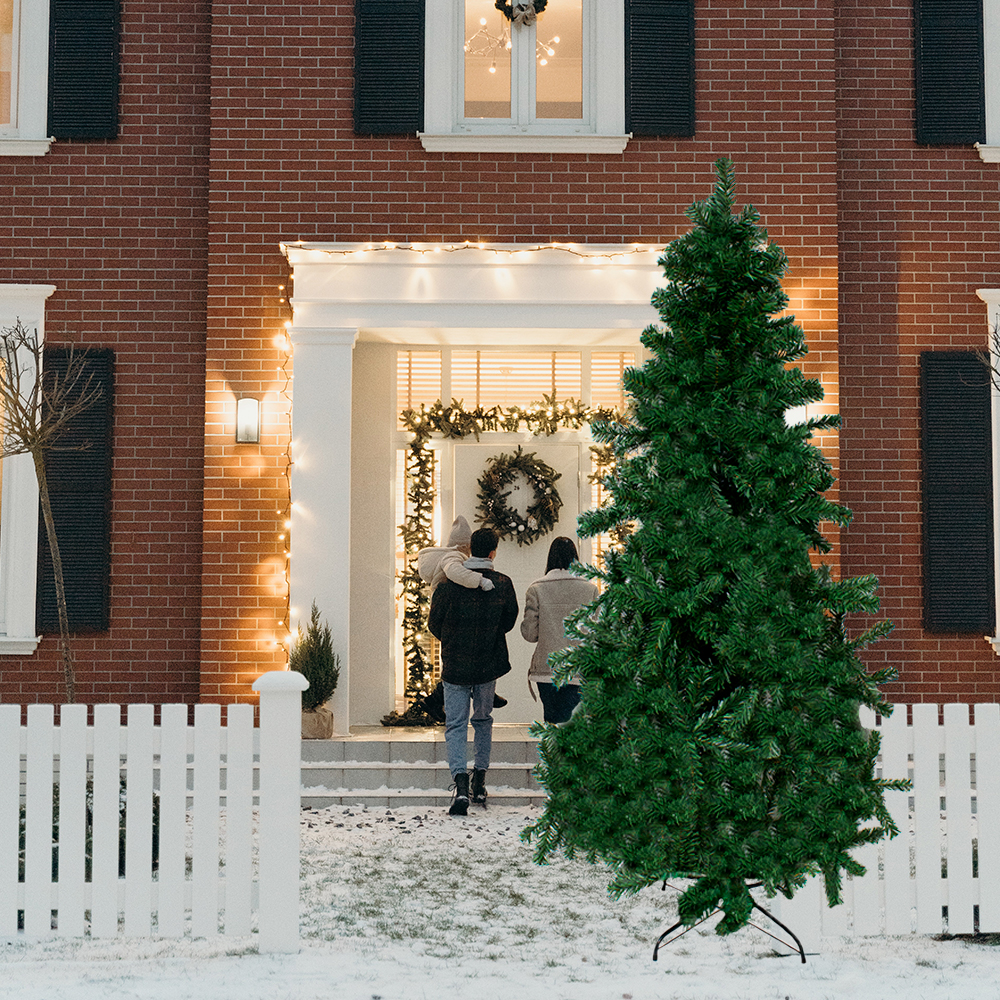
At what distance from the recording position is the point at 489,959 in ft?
13.6

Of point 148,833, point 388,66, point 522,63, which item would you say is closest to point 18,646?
point 148,833

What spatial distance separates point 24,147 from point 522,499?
14.8ft

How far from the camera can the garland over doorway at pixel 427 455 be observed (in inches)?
330

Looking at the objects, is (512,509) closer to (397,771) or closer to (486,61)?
(397,771)

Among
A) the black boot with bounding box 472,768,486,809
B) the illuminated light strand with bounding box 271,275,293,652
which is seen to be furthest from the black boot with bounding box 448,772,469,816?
the illuminated light strand with bounding box 271,275,293,652

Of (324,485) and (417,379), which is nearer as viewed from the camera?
(324,485)

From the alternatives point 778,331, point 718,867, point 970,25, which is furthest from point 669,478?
point 970,25

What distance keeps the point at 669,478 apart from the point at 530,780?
382 centimetres

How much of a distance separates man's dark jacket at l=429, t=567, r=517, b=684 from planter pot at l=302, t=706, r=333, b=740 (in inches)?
45.3

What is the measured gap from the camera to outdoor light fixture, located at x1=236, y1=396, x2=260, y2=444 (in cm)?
780

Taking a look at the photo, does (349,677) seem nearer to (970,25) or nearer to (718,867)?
(718,867)

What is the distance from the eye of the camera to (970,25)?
27.2ft

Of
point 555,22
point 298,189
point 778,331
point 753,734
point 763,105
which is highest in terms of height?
point 555,22

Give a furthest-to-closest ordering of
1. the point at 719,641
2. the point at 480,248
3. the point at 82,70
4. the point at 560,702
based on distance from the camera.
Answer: the point at 82,70
the point at 480,248
the point at 560,702
the point at 719,641
